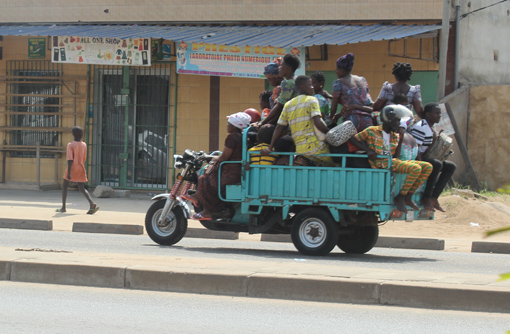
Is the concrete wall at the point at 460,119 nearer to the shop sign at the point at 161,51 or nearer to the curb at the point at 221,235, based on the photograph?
the curb at the point at 221,235

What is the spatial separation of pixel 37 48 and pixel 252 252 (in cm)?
1118

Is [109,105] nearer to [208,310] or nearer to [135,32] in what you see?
[135,32]

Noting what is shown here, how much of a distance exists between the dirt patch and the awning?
3486mm

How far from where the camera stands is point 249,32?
16156 mm

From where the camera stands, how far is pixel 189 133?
17562 millimetres

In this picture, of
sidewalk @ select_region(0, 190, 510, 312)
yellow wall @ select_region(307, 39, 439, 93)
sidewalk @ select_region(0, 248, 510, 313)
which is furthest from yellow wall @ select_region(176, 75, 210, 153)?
sidewalk @ select_region(0, 248, 510, 313)

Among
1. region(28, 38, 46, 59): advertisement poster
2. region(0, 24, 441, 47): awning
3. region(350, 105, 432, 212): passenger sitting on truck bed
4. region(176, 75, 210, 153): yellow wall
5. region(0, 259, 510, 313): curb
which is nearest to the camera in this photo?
region(0, 259, 510, 313): curb

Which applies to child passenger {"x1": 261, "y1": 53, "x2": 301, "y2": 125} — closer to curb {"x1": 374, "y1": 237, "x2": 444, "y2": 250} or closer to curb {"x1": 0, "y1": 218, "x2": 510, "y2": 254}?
curb {"x1": 0, "y1": 218, "x2": 510, "y2": 254}

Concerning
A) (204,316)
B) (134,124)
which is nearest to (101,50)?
(134,124)

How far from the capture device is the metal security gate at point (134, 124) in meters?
17.8

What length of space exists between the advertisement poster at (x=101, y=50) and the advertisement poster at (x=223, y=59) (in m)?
0.88

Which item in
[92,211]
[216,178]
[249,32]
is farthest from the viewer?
[249,32]

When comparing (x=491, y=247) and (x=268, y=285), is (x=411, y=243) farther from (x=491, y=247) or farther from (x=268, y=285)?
(x=268, y=285)

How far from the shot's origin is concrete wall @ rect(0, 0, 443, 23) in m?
16.0
